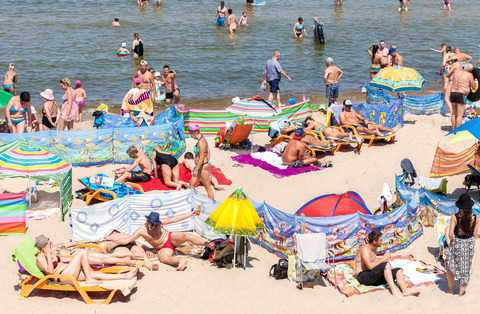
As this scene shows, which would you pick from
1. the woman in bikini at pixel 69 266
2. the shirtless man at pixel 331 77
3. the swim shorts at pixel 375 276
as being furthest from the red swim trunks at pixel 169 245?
the shirtless man at pixel 331 77

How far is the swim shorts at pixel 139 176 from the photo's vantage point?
39.0ft

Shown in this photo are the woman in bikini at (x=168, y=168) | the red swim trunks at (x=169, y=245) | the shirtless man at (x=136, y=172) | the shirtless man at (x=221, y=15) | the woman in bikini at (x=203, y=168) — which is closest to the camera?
the red swim trunks at (x=169, y=245)

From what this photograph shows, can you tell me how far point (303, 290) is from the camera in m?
8.55

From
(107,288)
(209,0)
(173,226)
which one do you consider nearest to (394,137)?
(173,226)

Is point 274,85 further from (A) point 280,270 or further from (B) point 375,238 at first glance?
(B) point 375,238

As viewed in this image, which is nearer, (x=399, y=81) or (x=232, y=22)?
(x=399, y=81)

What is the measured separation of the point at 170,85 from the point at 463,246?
36.5 feet

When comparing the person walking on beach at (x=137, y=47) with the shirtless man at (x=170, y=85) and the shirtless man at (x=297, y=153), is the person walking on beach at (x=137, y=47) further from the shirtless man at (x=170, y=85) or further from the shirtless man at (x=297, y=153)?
the shirtless man at (x=297, y=153)

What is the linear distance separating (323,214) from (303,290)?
1697mm

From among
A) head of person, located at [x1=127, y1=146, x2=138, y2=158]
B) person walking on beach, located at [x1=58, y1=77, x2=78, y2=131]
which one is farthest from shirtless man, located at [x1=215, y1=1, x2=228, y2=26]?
head of person, located at [x1=127, y1=146, x2=138, y2=158]

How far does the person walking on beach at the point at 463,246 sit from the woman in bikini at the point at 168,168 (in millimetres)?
5321

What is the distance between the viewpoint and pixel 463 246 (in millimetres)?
8109

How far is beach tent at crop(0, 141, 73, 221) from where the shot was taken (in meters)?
10.5

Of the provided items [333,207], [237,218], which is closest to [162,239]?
[237,218]
